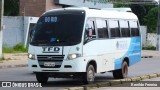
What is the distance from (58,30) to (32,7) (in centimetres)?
4089

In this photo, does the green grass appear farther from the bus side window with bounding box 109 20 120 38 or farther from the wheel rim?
the wheel rim

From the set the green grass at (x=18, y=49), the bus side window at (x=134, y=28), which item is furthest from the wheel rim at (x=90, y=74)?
the green grass at (x=18, y=49)

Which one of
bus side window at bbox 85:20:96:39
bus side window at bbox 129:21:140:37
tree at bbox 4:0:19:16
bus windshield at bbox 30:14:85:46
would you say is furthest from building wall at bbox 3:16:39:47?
bus side window at bbox 85:20:96:39

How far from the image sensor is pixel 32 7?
187 feet

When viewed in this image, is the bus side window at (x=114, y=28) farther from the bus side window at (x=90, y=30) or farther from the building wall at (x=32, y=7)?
the building wall at (x=32, y=7)

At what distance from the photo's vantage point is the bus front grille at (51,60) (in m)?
16.0

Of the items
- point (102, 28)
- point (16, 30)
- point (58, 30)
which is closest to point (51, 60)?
point (58, 30)

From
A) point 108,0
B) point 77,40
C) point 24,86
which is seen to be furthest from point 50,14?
point 108,0

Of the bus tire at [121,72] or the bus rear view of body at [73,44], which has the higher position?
the bus rear view of body at [73,44]

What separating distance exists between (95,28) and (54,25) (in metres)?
1.49

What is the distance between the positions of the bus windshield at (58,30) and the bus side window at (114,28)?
213 centimetres

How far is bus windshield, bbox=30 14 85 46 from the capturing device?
53.3 ft

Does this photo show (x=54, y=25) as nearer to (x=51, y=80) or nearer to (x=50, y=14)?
(x=50, y=14)

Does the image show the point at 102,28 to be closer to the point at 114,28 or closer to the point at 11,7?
the point at 114,28
